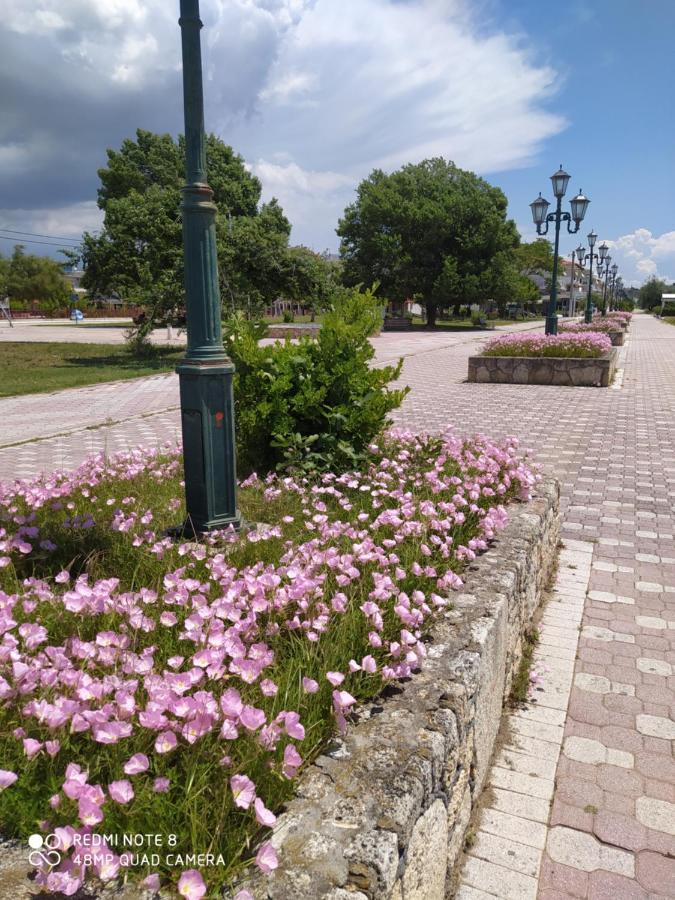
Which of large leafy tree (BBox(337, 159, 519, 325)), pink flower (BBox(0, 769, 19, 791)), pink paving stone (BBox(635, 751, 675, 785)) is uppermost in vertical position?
large leafy tree (BBox(337, 159, 519, 325))

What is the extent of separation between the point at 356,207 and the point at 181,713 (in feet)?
153

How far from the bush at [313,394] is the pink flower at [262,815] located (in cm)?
331

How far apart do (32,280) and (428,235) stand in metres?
57.2

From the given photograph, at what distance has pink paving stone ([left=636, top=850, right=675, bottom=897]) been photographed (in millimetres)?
2034

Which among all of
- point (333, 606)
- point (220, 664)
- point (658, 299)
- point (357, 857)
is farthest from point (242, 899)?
point (658, 299)

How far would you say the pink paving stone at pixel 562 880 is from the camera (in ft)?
6.70

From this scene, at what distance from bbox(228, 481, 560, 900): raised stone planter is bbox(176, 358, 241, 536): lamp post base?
140 centimetres

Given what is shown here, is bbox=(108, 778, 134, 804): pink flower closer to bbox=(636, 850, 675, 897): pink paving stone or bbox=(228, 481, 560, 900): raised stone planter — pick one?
bbox=(228, 481, 560, 900): raised stone planter

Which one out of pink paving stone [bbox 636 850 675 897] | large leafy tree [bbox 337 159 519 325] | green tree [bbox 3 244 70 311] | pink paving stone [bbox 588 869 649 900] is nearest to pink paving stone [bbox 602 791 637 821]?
pink paving stone [bbox 636 850 675 897]

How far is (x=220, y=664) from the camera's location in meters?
1.88

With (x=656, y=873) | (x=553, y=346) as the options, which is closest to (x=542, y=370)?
(x=553, y=346)

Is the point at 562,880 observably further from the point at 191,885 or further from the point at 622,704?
the point at 191,885

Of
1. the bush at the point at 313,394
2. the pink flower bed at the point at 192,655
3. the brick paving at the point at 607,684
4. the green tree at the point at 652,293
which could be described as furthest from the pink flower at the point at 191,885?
the green tree at the point at 652,293

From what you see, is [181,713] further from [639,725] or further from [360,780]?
[639,725]
